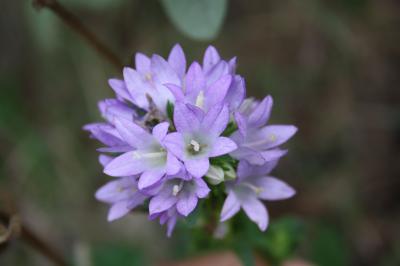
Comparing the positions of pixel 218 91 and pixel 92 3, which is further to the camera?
pixel 92 3

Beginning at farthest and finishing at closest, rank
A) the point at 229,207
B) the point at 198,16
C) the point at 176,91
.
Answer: the point at 198,16, the point at 229,207, the point at 176,91

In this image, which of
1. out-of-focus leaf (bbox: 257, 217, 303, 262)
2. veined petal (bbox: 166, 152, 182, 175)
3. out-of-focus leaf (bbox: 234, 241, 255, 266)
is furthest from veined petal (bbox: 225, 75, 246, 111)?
out-of-focus leaf (bbox: 257, 217, 303, 262)

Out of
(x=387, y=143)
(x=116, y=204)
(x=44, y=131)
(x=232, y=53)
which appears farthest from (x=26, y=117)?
(x=387, y=143)

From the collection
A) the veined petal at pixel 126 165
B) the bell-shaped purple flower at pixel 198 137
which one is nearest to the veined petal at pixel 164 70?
the bell-shaped purple flower at pixel 198 137

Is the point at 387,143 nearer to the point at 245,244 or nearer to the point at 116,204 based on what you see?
the point at 245,244

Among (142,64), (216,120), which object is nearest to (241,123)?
(216,120)

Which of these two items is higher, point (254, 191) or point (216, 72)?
point (216, 72)

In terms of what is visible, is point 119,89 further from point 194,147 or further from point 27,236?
point 27,236
